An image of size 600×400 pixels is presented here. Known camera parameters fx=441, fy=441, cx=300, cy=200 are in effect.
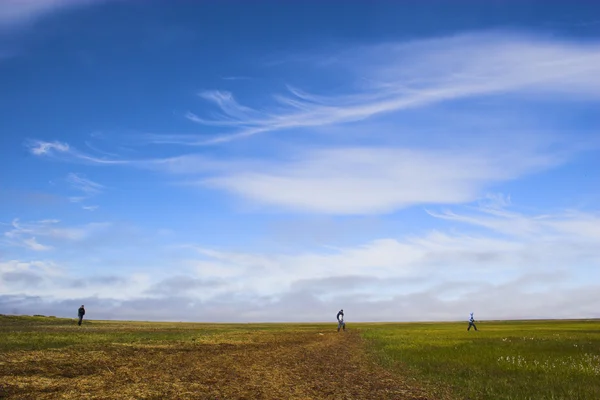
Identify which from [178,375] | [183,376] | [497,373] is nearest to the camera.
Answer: [183,376]

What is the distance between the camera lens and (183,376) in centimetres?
1662

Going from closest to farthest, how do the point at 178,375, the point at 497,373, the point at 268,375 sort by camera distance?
the point at 178,375
the point at 268,375
the point at 497,373

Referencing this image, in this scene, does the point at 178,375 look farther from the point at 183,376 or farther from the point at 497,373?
the point at 497,373

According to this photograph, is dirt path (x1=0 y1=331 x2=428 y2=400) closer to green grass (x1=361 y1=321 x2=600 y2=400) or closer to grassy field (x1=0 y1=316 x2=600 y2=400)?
grassy field (x1=0 y1=316 x2=600 y2=400)

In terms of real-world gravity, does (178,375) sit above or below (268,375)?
above

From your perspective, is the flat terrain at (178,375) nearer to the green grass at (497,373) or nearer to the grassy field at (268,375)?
the grassy field at (268,375)

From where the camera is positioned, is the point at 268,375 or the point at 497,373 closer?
the point at 268,375

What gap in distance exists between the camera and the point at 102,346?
25219 mm

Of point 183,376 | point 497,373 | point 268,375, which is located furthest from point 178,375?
point 497,373

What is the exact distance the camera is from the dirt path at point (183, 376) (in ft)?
44.1

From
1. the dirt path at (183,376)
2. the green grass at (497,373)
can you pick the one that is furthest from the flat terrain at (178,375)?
the green grass at (497,373)

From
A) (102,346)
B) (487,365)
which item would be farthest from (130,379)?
(487,365)

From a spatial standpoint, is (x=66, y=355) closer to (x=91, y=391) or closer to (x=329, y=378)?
(x=91, y=391)

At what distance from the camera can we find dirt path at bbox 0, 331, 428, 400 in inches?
529
